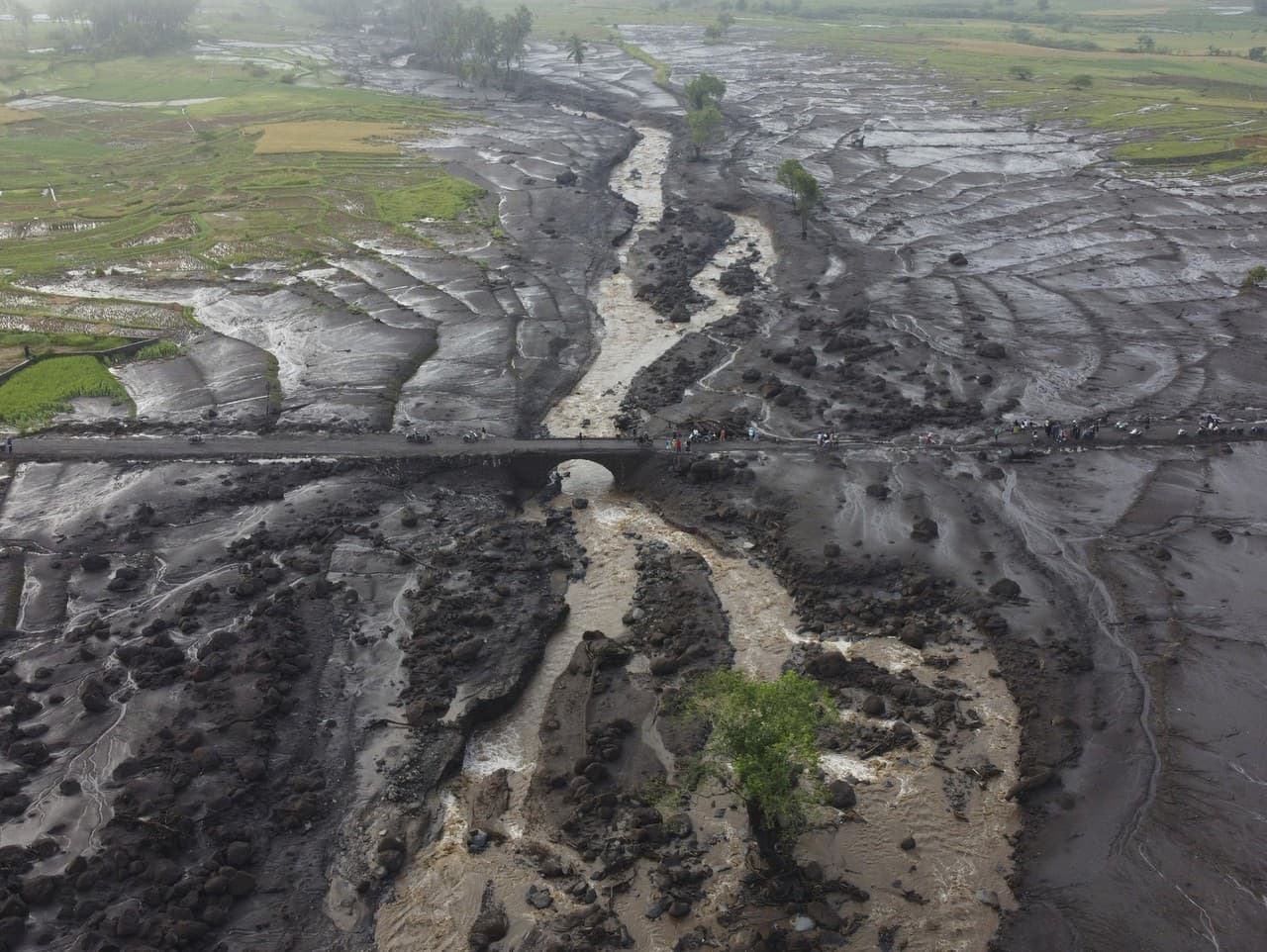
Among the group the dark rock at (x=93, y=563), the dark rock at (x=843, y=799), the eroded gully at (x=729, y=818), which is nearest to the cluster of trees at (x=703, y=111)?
the eroded gully at (x=729, y=818)

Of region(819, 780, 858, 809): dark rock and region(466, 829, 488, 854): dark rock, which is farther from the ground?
region(819, 780, 858, 809): dark rock

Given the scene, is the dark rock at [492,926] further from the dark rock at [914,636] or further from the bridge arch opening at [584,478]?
the bridge arch opening at [584,478]

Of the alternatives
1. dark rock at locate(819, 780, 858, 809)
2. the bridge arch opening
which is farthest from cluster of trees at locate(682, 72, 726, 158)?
dark rock at locate(819, 780, 858, 809)

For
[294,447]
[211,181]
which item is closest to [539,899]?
[294,447]

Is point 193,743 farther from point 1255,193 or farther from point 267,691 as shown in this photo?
point 1255,193

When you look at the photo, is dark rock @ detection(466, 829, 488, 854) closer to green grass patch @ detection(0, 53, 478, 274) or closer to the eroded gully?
the eroded gully
